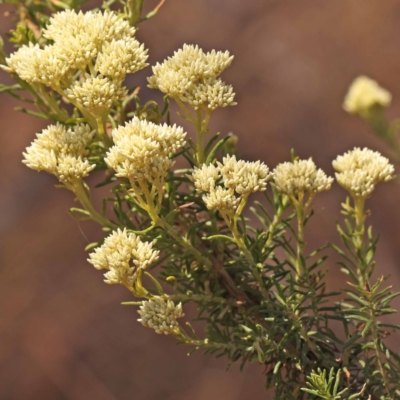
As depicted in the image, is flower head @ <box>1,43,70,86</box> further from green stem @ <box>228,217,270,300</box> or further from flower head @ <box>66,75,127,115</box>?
green stem @ <box>228,217,270,300</box>

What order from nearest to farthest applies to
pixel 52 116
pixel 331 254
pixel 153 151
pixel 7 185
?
pixel 153 151 < pixel 52 116 < pixel 331 254 < pixel 7 185

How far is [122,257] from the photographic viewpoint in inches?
14.6

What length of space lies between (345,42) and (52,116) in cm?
94

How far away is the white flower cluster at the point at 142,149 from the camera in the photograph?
13.7 inches

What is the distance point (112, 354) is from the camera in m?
1.26

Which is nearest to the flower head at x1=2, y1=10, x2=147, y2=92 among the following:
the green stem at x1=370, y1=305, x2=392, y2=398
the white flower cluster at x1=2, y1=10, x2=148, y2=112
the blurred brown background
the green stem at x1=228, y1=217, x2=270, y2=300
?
the white flower cluster at x1=2, y1=10, x2=148, y2=112

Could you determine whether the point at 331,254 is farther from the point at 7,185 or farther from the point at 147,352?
the point at 7,185

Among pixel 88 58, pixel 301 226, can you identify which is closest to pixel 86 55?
pixel 88 58

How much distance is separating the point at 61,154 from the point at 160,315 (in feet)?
0.45

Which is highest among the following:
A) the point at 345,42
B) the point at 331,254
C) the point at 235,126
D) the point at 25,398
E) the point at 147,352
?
the point at 345,42

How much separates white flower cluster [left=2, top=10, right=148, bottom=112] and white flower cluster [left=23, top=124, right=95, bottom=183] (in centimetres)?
3

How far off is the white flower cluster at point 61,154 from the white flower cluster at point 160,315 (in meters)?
0.11

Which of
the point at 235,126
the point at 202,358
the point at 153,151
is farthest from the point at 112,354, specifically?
the point at 153,151

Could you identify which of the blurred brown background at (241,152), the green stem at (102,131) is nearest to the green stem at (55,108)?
the green stem at (102,131)
